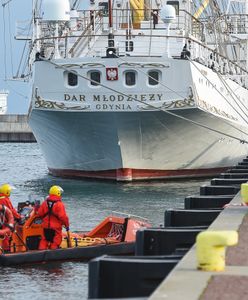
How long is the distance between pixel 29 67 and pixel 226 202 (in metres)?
32.8

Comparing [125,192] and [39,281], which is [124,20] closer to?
[125,192]

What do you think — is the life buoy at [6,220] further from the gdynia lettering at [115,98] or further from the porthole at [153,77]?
the porthole at [153,77]

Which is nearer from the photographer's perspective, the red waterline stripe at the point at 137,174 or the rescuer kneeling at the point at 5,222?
the rescuer kneeling at the point at 5,222

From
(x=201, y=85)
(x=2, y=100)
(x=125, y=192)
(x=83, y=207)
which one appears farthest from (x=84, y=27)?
(x=2, y=100)

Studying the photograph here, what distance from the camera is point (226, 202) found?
16.6 meters

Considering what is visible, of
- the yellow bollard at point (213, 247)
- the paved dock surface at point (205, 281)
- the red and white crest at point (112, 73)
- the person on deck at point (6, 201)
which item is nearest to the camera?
the paved dock surface at point (205, 281)

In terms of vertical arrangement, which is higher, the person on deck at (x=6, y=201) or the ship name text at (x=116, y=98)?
the ship name text at (x=116, y=98)

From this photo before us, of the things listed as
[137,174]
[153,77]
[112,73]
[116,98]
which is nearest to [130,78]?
[112,73]

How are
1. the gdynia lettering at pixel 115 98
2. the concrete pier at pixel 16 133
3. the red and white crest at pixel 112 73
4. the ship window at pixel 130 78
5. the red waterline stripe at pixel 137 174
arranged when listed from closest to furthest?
the gdynia lettering at pixel 115 98 → the red and white crest at pixel 112 73 → the ship window at pixel 130 78 → the red waterline stripe at pixel 137 174 → the concrete pier at pixel 16 133

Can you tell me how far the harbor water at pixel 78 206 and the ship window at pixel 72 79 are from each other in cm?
380

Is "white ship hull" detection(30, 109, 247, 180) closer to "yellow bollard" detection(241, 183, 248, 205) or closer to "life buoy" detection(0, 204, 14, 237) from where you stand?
"life buoy" detection(0, 204, 14, 237)

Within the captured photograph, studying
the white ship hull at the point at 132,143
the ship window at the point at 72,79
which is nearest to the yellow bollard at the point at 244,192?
the white ship hull at the point at 132,143

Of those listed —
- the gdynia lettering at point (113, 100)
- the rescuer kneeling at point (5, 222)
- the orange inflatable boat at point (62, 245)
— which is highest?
the gdynia lettering at point (113, 100)

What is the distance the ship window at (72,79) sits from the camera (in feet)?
135
